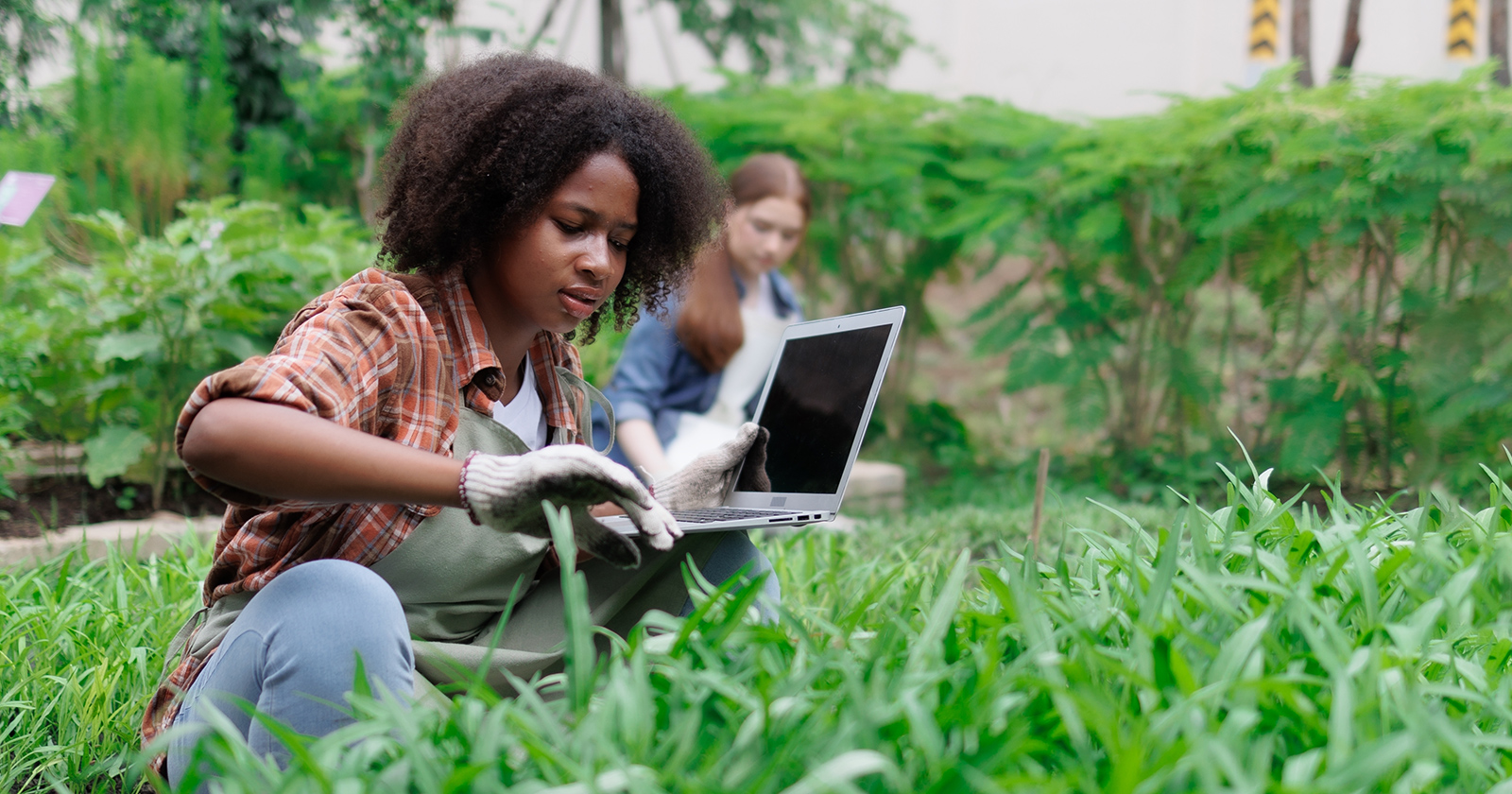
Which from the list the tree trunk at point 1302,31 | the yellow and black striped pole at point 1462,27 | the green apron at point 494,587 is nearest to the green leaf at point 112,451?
the green apron at point 494,587

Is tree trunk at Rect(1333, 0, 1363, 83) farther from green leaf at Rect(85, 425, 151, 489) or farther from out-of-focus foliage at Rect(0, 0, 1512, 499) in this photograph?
green leaf at Rect(85, 425, 151, 489)

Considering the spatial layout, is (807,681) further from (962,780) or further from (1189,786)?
(1189,786)

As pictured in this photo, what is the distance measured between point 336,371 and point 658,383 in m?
2.09

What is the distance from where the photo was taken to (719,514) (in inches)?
72.1

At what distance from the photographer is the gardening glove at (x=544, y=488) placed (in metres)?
1.33

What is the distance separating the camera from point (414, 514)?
165 centimetres

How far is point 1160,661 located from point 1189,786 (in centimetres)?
17

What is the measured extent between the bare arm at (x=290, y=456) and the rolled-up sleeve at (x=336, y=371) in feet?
0.08

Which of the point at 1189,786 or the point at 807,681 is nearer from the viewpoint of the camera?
the point at 1189,786

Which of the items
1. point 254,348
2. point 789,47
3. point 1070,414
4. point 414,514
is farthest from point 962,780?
point 789,47

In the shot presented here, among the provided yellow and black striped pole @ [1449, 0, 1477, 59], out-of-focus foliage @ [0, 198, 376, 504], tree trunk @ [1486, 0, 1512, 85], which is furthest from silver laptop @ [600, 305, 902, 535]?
yellow and black striped pole @ [1449, 0, 1477, 59]

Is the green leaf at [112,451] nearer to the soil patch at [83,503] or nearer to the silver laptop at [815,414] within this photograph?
the soil patch at [83,503]

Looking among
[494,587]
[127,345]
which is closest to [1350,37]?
[494,587]

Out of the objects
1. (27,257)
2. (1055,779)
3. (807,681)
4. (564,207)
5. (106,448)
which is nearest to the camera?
(1055,779)
